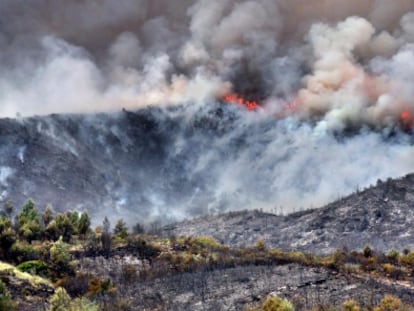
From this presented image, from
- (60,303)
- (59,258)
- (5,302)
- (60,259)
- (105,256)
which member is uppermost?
(105,256)

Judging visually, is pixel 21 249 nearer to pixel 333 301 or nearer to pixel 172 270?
pixel 172 270

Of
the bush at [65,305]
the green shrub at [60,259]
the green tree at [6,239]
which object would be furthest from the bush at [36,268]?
the bush at [65,305]

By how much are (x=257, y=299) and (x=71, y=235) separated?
272 feet

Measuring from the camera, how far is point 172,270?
162250 millimetres

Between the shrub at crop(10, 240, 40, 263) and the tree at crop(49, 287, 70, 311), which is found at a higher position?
the shrub at crop(10, 240, 40, 263)

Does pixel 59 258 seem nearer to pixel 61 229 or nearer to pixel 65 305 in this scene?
pixel 61 229

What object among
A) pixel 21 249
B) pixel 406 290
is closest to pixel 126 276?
pixel 21 249

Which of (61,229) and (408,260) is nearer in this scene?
(408,260)

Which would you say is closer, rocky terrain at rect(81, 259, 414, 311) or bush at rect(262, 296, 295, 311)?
bush at rect(262, 296, 295, 311)

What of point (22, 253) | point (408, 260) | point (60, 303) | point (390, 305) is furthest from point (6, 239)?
point (408, 260)

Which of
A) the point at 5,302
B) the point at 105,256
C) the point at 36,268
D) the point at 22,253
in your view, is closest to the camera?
the point at 5,302

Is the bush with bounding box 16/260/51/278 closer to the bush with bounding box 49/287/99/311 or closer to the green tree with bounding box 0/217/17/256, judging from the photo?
the green tree with bounding box 0/217/17/256

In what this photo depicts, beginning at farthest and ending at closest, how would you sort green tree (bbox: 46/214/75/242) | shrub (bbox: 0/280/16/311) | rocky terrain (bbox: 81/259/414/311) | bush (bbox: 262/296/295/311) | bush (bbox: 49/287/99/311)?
green tree (bbox: 46/214/75/242)
rocky terrain (bbox: 81/259/414/311)
shrub (bbox: 0/280/16/311)
bush (bbox: 262/296/295/311)
bush (bbox: 49/287/99/311)

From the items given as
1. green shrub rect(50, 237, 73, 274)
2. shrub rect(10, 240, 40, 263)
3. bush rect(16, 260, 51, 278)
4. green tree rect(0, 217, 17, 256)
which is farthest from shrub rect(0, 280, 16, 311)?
green tree rect(0, 217, 17, 256)
